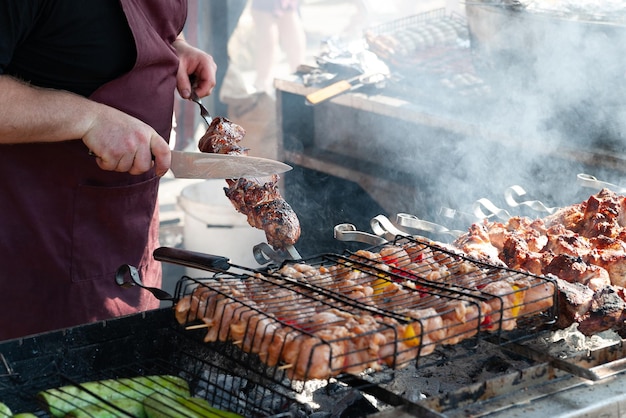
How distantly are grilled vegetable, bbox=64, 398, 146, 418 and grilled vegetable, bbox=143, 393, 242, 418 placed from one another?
0.03 metres

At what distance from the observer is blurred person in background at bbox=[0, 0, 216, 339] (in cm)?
260

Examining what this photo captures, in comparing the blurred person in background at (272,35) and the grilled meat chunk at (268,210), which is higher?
the blurred person in background at (272,35)

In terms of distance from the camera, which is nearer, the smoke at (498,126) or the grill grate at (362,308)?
the grill grate at (362,308)

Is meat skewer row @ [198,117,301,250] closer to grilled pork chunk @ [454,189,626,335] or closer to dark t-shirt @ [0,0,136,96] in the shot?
dark t-shirt @ [0,0,136,96]

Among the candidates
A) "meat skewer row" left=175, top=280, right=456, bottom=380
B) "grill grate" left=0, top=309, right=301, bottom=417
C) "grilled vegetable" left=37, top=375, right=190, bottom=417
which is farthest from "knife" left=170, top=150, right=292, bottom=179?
"grilled vegetable" left=37, top=375, right=190, bottom=417

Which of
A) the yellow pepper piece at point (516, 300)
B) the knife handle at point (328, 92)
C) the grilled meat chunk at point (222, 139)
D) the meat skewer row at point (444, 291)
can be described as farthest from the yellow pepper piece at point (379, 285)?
the knife handle at point (328, 92)

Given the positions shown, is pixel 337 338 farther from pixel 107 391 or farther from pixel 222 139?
pixel 222 139

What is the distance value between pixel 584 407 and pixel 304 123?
388cm

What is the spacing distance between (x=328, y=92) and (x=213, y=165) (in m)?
2.15

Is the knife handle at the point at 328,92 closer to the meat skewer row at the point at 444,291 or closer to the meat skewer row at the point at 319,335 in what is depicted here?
the meat skewer row at the point at 444,291

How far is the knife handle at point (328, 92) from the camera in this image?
185 inches

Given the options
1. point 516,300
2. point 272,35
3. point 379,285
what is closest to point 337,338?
point 379,285

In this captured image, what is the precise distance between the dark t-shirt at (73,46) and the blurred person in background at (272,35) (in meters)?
7.80

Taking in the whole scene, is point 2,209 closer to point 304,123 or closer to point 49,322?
point 49,322
